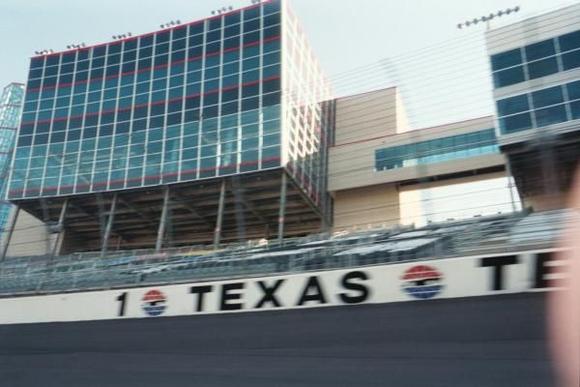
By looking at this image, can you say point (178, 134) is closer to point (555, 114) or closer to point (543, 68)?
point (543, 68)

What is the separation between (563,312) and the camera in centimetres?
485

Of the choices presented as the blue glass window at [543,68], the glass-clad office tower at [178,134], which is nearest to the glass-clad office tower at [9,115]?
the glass-clad office tower at [178,134]

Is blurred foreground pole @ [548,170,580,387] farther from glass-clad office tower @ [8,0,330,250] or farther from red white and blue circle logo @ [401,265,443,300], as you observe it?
glass-clad office tower @ [8,0,330,250]

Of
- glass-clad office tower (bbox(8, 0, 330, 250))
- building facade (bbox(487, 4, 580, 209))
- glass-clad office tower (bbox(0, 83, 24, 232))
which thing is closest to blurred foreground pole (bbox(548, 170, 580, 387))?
building facade (bbox(487, 4, 580, 209))

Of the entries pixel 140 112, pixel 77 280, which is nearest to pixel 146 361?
pixel 77 280

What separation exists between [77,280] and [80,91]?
26.4 m

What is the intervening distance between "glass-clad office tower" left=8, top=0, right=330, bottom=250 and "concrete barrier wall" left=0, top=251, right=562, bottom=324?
16991mm

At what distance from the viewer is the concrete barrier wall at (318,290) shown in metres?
5.39

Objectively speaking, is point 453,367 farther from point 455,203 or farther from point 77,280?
point 77,280

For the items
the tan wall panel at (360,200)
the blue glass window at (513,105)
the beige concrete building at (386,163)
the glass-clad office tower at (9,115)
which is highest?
the glass-clad office tower at (9,115)

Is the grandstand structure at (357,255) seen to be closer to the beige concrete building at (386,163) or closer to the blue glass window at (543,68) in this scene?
the blue glass window at (543,68)

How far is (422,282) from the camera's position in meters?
5.91

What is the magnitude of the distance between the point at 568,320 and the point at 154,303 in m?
5.72

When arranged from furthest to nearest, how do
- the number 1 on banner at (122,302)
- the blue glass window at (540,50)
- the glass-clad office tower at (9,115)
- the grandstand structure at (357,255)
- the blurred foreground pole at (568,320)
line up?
the glass-clad office tower at (9,115) < the blue glass window at (540,50) < the number 1 on banner at (122,302) < the grandstand structure at (357,255) < the blurred foreground pole at (568,320)
